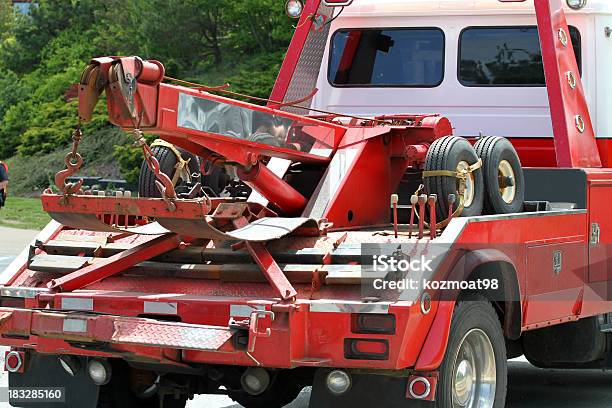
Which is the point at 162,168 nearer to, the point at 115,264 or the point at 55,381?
the point at 115,264

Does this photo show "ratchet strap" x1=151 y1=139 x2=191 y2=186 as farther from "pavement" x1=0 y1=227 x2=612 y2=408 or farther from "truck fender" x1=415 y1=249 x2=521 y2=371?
"truck fender" x1=415 y1=249 x2=521 y2=371

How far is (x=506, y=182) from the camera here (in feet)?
25.8

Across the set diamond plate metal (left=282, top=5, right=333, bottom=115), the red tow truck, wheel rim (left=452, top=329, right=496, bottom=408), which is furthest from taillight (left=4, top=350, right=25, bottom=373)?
diamond plate metal (left=282, top=5, right=333, bottom=115)

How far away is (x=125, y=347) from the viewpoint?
661cm

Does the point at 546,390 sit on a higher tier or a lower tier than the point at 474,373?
lower

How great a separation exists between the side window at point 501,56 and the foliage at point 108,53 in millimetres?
21581

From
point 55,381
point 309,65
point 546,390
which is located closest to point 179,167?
point 55,381

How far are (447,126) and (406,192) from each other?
1.72 ft

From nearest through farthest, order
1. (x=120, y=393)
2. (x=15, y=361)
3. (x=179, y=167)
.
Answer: (x=15, y=361), (x=120, y=393), (x=179, y=167)

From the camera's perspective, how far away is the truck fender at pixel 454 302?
6.46 m

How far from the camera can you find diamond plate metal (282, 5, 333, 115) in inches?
394

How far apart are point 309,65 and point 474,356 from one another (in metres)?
3.76

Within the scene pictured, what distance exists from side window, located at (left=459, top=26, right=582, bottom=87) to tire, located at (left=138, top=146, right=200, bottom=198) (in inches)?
106

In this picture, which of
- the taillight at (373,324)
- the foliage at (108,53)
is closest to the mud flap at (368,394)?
the taillight at (373,324)
